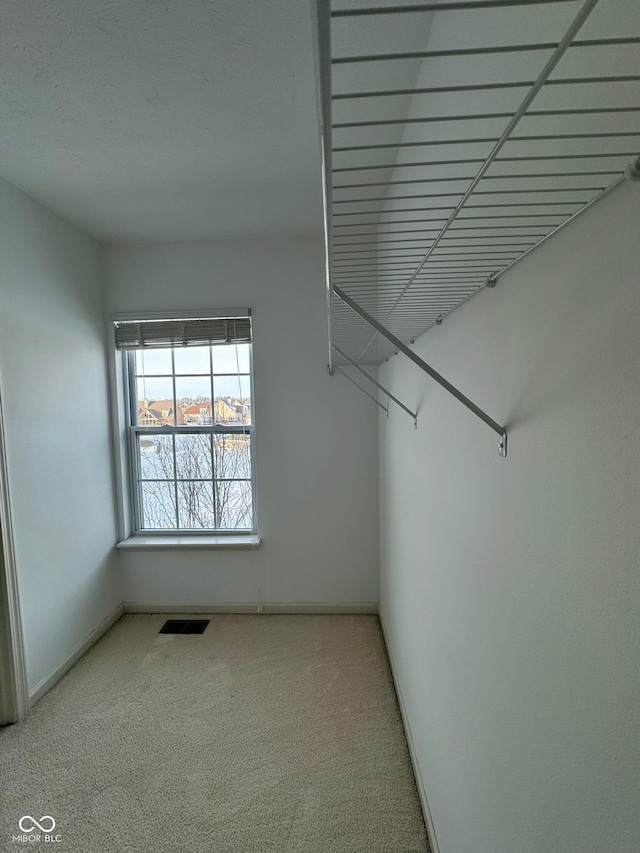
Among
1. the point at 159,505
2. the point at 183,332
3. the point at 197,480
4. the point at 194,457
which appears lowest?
the point at 159,505

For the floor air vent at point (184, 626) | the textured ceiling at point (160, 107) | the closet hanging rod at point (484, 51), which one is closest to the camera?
the closet hanging rod at point (484, 51)

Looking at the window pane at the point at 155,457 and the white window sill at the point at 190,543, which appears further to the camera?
the window pane at the point at 155,457

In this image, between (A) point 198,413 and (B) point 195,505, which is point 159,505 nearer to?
(B) point 195,505

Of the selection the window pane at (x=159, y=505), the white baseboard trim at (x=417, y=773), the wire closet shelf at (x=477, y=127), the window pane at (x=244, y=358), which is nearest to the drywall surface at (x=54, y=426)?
the window pane at (x=159, y=505)

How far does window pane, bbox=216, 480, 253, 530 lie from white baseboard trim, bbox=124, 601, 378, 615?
56 cm

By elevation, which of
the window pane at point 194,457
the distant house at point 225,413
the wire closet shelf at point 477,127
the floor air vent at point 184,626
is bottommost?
the floor air vent at point 184,626

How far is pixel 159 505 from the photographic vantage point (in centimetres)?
303

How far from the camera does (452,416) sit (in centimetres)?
113

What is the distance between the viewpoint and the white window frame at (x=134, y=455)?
2.84m

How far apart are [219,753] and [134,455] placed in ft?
6.44

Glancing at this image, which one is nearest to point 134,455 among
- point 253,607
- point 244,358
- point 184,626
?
point 244,358

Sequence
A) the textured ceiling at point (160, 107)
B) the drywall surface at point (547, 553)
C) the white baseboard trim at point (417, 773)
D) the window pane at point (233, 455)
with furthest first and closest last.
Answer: the window pane at point (233, 455), the white baseboard trim at point (417, 773), the textured ceiling at point (160, 107), the drywall surface at point (547, 553)

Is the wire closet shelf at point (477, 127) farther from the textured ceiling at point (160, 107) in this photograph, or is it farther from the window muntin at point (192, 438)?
the window muntin at point (192, 438)

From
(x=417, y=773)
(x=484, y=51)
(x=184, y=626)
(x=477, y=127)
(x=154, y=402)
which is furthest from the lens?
(x=154, y=402)
